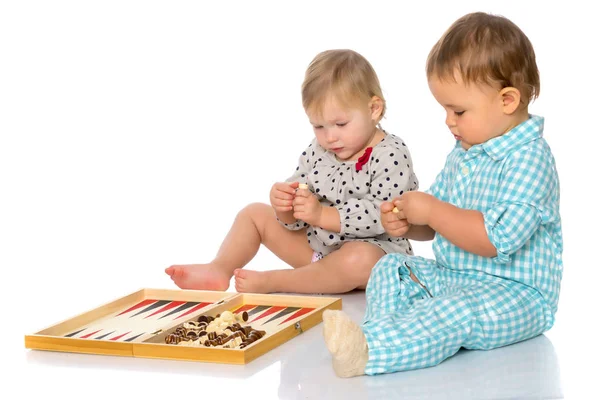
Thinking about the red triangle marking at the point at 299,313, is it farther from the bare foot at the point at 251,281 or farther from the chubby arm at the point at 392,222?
the chubby arm at the point at 392,222

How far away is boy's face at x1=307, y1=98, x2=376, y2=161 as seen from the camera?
270 cm

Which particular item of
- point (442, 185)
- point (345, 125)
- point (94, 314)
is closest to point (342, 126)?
point (345, 125)

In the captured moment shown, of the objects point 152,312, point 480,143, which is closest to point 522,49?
point 480,143

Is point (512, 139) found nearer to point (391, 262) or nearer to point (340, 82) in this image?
point (391, 262)

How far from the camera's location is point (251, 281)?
2.77m

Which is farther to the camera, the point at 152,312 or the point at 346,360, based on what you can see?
the point at 152,312

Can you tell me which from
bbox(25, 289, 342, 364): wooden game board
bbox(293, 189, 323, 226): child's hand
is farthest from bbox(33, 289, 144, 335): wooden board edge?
bbox(293, 189, 323, 226): child's hand

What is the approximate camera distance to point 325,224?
2.74 metres

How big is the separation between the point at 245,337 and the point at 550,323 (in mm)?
722

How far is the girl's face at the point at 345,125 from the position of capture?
270 cm

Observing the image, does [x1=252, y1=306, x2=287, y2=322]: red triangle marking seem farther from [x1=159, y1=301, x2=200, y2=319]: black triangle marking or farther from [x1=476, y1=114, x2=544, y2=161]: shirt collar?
[x1=476, y1=114, x2=544, y2=161]: shirt collar

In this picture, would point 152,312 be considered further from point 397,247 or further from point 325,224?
point 397,247

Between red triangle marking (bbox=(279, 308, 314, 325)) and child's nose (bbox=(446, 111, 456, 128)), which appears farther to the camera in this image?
red triangle marking (bbox=(279, 308, 314, 325))

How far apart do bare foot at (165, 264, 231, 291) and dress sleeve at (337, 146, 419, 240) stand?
402 millimetres
